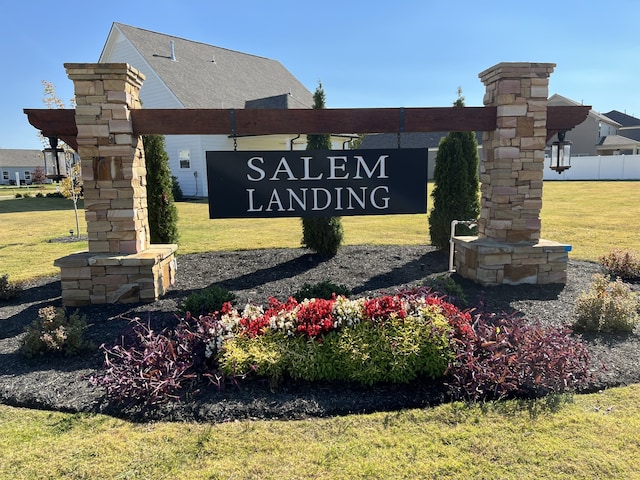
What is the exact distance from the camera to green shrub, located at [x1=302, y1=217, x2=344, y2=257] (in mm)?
8258

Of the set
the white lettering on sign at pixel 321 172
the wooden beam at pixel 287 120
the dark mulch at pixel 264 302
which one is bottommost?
the dark mulch at pixel 264 302

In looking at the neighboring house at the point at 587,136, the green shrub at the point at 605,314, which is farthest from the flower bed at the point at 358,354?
the neighboring house at the point at 587,136

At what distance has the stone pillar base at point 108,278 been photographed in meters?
5.58

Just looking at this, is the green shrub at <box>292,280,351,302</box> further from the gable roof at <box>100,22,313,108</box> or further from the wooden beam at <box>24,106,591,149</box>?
the gable roof at <box>100,22,313,108</box>

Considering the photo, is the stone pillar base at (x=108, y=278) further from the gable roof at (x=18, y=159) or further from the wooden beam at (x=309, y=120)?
the gable roof at (x=18, y=159)

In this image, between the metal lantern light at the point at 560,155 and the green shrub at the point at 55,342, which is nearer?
the green shrub at the point at 55,342

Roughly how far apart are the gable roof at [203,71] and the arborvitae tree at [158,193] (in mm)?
13247

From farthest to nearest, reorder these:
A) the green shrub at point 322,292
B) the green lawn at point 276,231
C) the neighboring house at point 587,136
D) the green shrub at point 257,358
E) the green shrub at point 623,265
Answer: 1. the neighboring house at point 587,136
2. the green lawn at point 276,231
3. the green shrub at point 623,265
4. the green shrub at point 322,292
5. the green shrub at point 257,358

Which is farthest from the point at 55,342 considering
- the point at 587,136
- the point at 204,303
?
the point at 587,136

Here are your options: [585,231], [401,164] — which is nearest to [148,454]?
[401,164]

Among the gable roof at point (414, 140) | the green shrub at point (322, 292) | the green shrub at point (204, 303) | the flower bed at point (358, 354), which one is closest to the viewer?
the flower bed at point (358, 354)

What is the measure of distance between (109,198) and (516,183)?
5.48 m

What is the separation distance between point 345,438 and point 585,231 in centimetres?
1129

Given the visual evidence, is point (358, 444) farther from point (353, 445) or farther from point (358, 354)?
point (358, 354)
